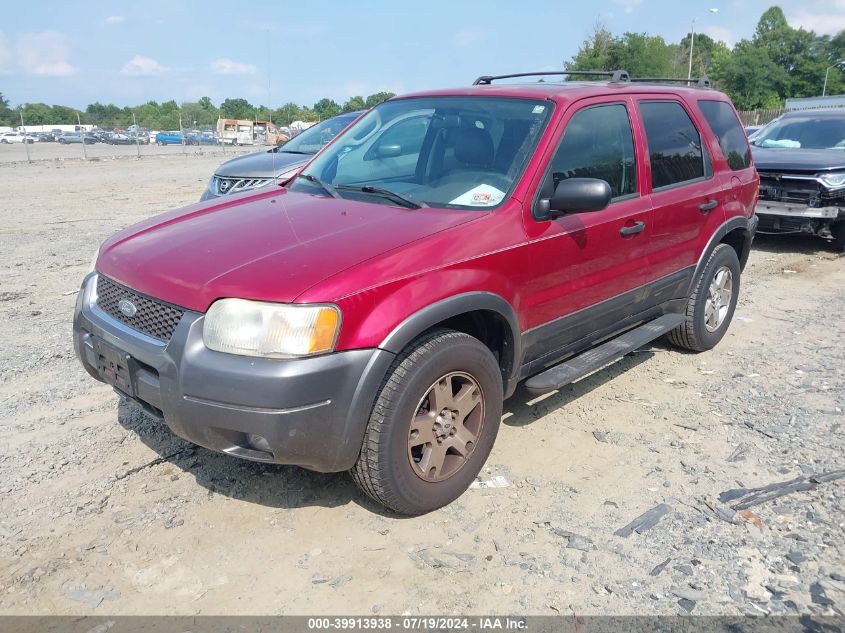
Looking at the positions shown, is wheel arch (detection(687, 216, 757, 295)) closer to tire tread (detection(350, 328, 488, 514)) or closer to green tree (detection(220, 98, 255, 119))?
tire tread (detection(350, 328, 488, 514))

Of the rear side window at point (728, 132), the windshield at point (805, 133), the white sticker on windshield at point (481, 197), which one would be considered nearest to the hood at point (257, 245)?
the white sticker on windshield at point (481, 197)

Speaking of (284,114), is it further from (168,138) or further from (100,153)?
(168,138)

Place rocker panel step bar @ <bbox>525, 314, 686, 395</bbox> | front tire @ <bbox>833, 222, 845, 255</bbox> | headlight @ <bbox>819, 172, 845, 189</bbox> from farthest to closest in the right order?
front tire @ <bbox>833, 222, 845, 255</bbox> → headlight @ <bbox>819, 172, 845, 189</bbox> → rocker panel step bar @ <bbox>525, 314, 686, 395</bbox>

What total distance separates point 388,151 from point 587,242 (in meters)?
1.31

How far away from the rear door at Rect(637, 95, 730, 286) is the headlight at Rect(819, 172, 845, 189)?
4.57 meters

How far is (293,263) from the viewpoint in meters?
2.89

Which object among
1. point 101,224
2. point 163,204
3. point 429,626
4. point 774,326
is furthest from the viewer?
point 163,204

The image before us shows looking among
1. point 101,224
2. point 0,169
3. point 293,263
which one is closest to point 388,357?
point 293,263

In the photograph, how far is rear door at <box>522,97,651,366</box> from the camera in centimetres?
360

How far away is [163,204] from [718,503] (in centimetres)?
1240

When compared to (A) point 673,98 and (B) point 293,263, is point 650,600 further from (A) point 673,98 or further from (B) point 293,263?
(A) point 673,98

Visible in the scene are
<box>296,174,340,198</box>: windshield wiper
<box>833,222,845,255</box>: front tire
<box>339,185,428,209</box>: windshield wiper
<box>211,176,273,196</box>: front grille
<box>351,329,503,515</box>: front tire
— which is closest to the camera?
A: <box>351,329,503,515</box>: front tire

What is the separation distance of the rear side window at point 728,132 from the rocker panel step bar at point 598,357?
1.39 meters

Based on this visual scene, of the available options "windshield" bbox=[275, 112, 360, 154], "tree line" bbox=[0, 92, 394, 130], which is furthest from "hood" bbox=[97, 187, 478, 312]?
"tree line" bbox=[0, 92, 394, 130]
